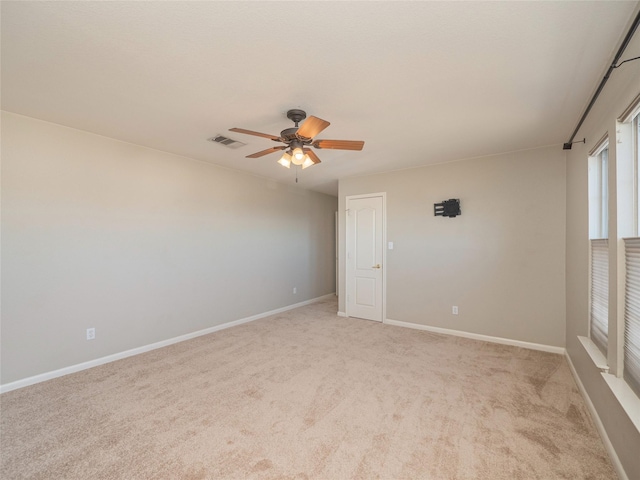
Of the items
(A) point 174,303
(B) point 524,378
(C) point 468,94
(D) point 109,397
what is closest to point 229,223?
(A) point 174,303

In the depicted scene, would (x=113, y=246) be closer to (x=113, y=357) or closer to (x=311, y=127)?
(x=113, y=357)

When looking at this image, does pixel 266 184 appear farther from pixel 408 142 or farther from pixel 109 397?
pixel 109 397

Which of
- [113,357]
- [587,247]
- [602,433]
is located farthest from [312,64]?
[113,357]

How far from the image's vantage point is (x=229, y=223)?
4.68 m

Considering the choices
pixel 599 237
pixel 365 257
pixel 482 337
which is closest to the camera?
pixel 599 237

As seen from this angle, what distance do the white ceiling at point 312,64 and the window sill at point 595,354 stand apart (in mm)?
2011

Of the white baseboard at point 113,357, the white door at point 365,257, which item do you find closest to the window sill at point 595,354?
the white door at point 365,257

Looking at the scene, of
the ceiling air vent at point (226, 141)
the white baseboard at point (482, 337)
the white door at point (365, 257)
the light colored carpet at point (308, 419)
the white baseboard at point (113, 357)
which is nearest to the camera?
the light colored carpet at point (308, 419)

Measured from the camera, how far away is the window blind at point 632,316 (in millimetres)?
1661

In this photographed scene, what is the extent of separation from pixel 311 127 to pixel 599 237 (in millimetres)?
2599

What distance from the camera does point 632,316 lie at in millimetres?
1719

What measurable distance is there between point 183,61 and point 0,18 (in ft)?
2.92

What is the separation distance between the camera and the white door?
493 cm

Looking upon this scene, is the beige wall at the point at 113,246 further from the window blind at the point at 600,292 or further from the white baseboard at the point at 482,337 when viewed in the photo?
the window blind at the point at 600,292
